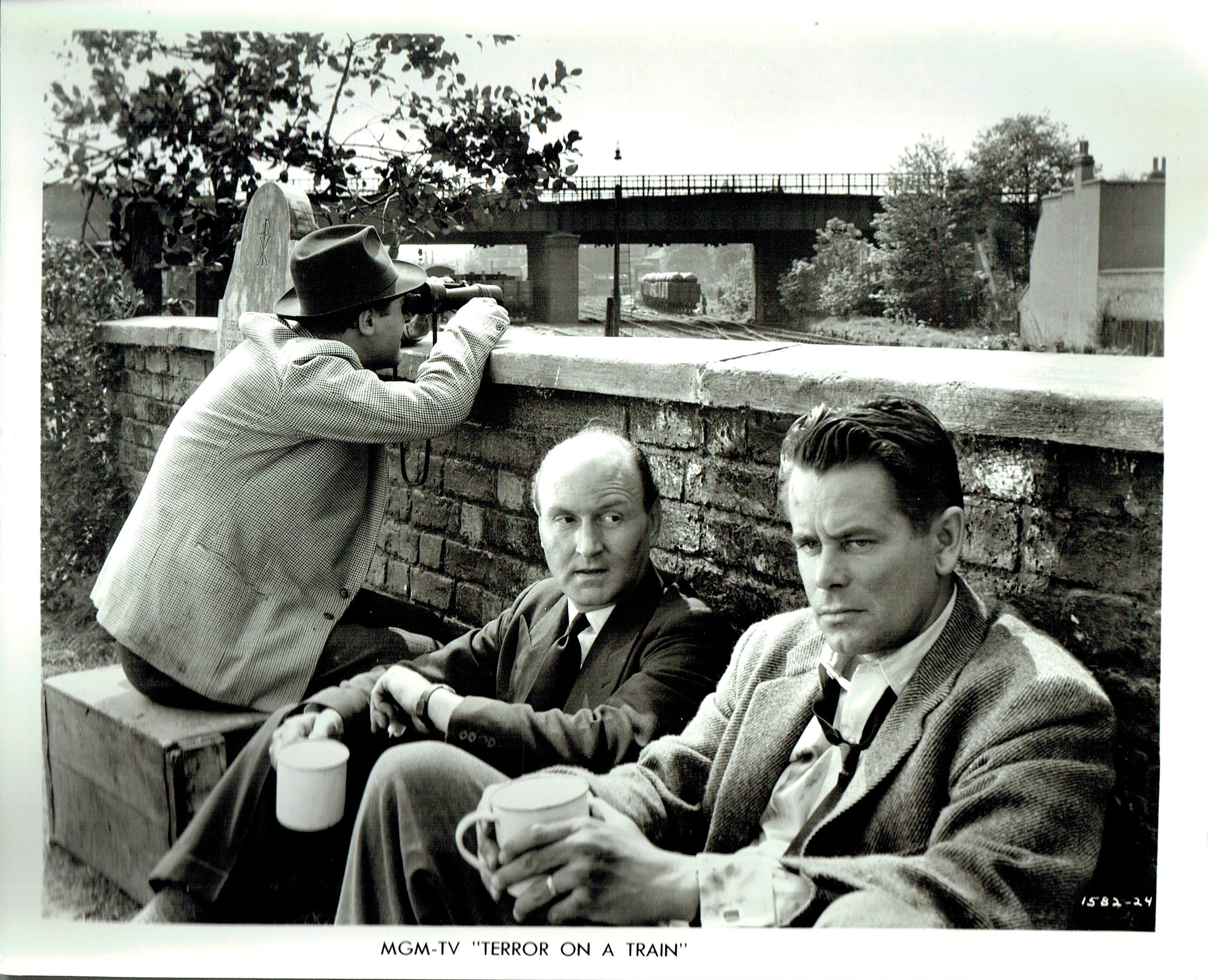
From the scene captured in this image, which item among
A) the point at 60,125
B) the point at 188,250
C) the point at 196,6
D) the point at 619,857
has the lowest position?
the point at 619,857

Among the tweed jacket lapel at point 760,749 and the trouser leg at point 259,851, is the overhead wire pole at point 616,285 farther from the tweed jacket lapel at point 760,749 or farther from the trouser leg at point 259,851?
the trouser leg at point 259,851

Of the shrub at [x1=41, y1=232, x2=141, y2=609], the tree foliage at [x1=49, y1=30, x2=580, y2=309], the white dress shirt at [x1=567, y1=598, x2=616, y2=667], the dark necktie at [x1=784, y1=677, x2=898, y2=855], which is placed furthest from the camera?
the shrub at [x1=41, y1=232, x2=141, y2=609]

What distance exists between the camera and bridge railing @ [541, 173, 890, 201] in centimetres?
294

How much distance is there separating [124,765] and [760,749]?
1635 mm

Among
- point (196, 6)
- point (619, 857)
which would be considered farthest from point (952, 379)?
point (196, 6)

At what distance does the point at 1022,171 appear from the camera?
110 inches

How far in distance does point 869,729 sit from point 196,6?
240 centimetres

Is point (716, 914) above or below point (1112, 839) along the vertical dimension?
below

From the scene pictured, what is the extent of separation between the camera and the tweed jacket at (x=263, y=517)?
2.93 m

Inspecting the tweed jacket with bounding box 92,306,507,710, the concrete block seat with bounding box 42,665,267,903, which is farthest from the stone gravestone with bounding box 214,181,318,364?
the concrete block seat with bounding box 42,665,267,903

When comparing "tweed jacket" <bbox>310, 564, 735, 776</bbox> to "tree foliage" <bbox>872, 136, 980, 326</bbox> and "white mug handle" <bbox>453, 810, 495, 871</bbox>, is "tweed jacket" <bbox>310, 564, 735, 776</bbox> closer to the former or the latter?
"white mug handle" <bbox>453, 810, 495, 871</bbox>

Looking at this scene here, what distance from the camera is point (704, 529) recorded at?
9.06 feet

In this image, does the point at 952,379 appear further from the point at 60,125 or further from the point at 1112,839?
the point at 60,125

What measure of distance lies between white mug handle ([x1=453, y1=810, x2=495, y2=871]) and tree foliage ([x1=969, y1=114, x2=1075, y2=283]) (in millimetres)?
1752
